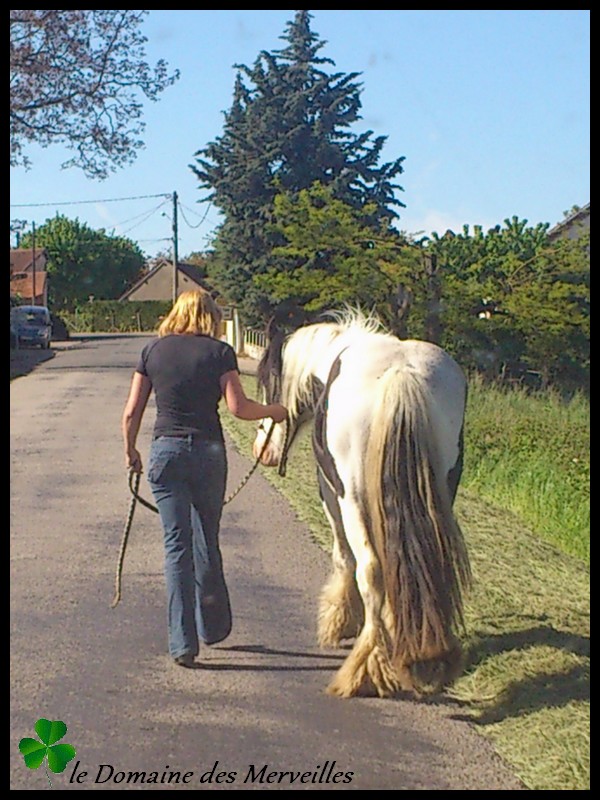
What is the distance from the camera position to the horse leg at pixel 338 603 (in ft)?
18.9

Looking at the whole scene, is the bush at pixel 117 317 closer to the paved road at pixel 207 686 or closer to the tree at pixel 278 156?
the tree at pixel 278 156

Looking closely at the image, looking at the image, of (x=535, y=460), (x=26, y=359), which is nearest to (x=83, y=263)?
(x=26, y=359)

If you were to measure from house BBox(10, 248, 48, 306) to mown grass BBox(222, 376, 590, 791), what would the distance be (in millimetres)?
61036

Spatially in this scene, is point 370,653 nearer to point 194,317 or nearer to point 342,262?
point 194,317

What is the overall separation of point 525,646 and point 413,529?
1.20m

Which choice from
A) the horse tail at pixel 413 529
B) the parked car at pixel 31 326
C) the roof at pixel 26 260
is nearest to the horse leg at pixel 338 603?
the horse tail at pixel 413 529

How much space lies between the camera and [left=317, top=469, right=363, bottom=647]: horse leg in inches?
227

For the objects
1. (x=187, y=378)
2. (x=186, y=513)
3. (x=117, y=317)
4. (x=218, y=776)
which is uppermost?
(x=117, y=317)

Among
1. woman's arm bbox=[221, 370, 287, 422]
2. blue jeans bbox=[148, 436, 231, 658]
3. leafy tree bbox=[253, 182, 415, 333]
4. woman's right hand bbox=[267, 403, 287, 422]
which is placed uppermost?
leafy tree bbox=[253, 182, 415, 333]

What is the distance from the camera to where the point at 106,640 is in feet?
18.8

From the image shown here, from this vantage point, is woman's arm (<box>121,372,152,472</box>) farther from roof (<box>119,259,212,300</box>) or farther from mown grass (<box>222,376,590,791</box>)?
roof (<box>119,259,212,300</box>)

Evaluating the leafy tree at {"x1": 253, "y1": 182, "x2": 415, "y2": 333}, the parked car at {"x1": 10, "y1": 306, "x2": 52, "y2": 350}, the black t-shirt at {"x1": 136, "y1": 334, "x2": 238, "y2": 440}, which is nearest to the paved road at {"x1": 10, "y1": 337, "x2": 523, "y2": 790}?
the black t-shirt at {"x1": 136, "y1": 334, "x2": 238, "y2": 440}

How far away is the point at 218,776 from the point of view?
13.2ft

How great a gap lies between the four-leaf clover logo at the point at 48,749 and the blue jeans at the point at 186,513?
1.04 m
